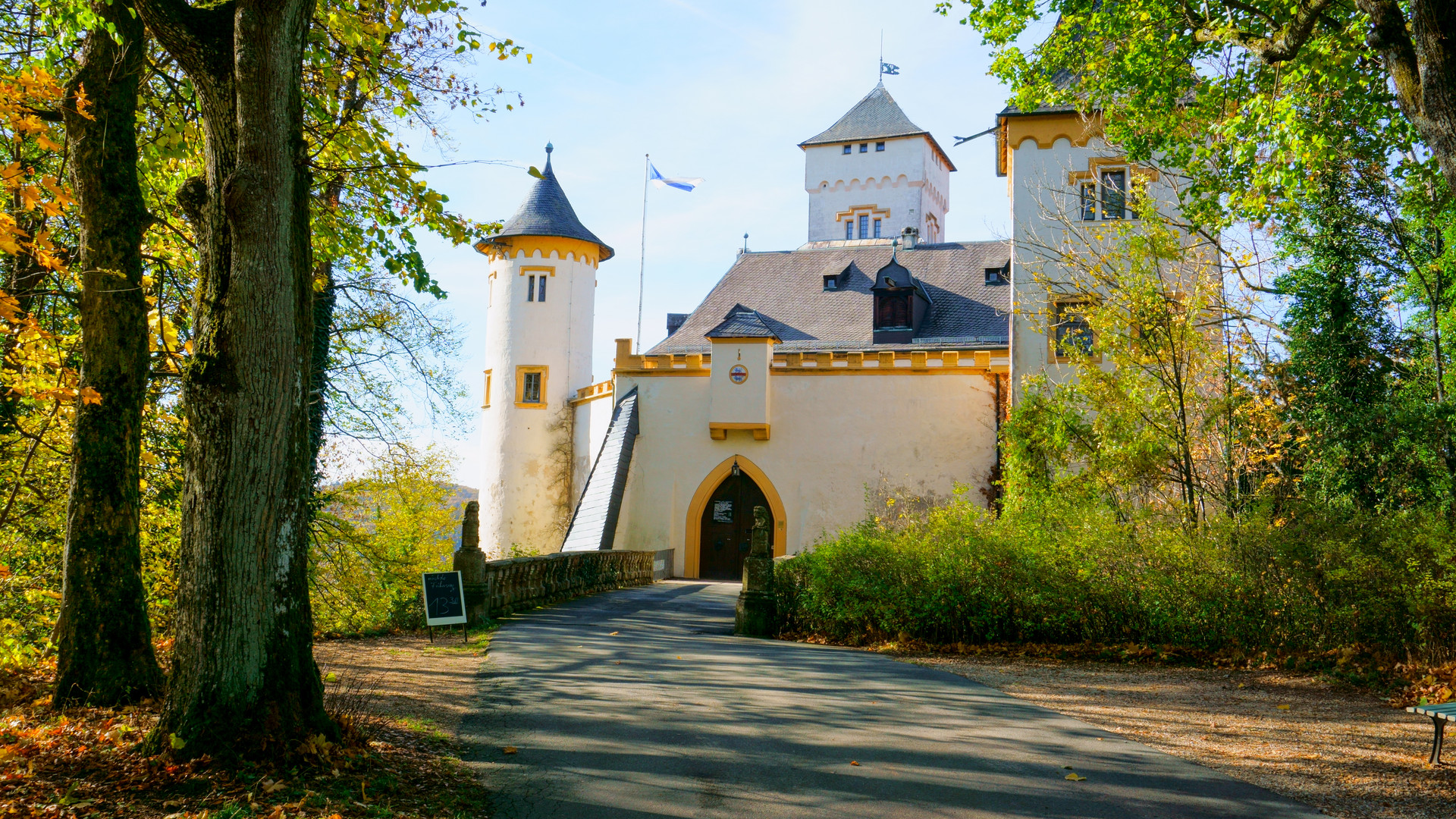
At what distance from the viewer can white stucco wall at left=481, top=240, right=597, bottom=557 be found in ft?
92.0

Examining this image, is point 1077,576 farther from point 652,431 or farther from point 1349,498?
point 652,431

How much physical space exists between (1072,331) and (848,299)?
13.2 metres

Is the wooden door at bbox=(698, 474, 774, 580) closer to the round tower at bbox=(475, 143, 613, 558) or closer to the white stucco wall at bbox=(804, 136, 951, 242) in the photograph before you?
the round tower at bbox=(475, 143, 613, 558)

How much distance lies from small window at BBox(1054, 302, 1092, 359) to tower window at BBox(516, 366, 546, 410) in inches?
573

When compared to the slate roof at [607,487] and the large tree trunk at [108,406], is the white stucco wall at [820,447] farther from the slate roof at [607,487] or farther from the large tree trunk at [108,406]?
the large tree trunk at [108,406]

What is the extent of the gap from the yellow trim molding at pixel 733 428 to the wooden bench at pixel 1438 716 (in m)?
19.0

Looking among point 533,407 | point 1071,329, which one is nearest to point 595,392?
point 533,407

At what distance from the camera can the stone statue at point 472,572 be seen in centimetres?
1215

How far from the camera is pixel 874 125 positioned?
38.0 metres

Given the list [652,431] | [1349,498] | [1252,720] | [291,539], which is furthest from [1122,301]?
[652,431]

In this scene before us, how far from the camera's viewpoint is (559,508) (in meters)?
28.3

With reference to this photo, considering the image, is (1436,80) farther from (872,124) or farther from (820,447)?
(872,124)

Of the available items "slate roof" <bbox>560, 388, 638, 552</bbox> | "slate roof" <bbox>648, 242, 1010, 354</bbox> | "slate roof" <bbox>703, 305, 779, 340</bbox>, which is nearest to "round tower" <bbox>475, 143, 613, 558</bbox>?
"slate roof" <bbox>560, 388, 638, 552</bbox>

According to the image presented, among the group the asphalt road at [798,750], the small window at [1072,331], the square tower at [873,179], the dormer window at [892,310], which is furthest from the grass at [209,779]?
the square tower at [873,179]
